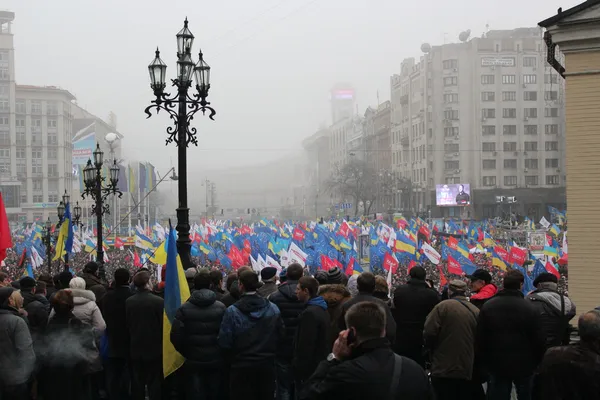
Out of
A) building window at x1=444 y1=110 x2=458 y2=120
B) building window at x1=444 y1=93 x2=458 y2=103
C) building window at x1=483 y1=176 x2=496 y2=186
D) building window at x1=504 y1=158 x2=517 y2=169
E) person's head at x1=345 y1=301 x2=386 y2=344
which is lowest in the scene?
person's head at x1=345 y1=301 x2=386 y2=344

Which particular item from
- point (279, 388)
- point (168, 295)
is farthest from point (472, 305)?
point (168, 295)

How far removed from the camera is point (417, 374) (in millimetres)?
4191

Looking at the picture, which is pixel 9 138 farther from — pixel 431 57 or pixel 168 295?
pixel 168 295

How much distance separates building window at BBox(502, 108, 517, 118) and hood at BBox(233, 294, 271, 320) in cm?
9084

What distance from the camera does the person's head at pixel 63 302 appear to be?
7.31 m

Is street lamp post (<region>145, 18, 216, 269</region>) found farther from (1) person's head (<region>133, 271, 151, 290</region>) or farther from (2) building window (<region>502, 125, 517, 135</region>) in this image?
(2) building window (<region>502, 125, 517, 135</region>)

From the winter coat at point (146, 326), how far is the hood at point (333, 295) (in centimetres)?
169

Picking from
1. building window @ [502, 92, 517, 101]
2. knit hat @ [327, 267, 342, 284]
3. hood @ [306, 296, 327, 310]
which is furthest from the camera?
building window @ [502, 92, 517, 101]

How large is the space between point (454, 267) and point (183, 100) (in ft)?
52.1

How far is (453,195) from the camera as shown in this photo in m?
89.3

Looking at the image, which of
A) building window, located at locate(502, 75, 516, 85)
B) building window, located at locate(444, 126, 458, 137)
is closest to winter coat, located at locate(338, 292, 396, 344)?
building window, located at locate(444, 126, 458, 137)

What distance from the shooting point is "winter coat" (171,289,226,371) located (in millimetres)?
7367

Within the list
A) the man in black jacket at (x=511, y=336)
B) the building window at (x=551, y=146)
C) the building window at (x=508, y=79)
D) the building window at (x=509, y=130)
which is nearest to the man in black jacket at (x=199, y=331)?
the man in black jacket at (x=511, y=336)

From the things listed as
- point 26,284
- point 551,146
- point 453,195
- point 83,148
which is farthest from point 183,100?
point 83,148
